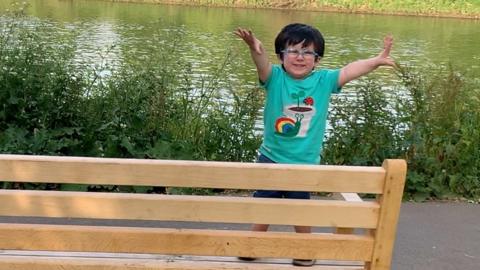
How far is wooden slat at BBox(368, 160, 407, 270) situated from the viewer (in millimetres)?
2154

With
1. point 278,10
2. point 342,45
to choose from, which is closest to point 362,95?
point 342,45

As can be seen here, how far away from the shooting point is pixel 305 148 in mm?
3168

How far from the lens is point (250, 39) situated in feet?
9.78

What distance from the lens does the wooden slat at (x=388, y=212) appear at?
215 cm

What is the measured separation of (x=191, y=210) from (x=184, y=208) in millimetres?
27

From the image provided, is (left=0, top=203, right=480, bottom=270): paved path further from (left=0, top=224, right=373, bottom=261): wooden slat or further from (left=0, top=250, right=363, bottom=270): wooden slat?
(left=0, top=224, right=373, bottom=261): wooden slat

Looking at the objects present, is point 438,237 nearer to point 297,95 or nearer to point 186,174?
point 297,95

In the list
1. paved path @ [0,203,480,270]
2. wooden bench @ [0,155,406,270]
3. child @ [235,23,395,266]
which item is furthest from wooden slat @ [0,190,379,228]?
paved path @ [0,203,480,270]

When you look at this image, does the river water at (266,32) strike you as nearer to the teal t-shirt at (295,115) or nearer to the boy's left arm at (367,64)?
the teal t-shirt at (295,115)

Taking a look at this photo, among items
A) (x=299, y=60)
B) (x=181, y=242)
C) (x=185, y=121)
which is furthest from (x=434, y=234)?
(x=181, y=242)

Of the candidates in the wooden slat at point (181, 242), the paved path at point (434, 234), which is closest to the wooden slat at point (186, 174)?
the wooden slat at point (181, 242)

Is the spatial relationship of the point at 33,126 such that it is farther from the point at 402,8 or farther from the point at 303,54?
the point at 402,8

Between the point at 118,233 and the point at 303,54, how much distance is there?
4.66 feet

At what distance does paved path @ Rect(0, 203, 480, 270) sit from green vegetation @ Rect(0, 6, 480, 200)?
13.5 inches
